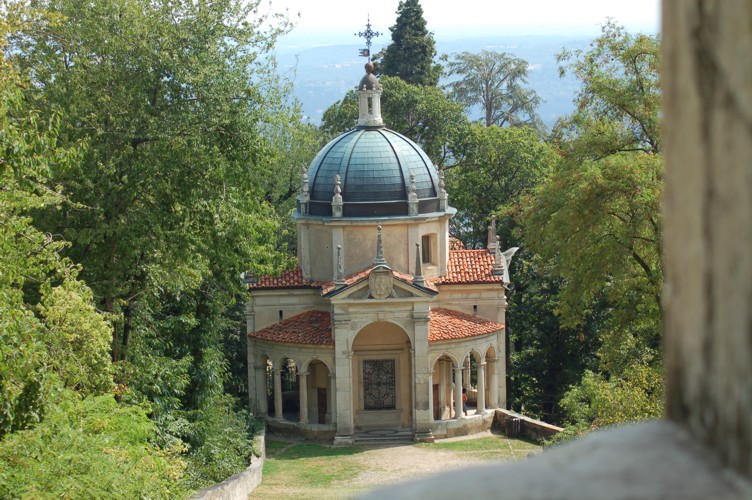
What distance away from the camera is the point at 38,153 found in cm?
1694

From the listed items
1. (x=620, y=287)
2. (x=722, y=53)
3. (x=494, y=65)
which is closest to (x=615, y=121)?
(x=620, y=287)

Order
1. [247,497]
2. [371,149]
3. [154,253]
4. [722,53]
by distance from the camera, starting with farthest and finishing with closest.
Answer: [371,149], [247,497], [154,253], [722,53]

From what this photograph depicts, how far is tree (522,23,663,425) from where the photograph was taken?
27219 millimetres

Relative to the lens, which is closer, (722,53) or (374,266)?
(722,53)

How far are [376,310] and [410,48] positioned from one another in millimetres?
29654

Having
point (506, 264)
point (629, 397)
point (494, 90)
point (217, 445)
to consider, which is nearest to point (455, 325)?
point (506, 264)

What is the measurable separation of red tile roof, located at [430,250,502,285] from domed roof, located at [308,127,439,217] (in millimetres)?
2098

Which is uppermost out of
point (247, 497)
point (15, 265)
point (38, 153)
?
point (38, 153)

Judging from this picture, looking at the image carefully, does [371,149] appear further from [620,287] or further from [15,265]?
[15,265]

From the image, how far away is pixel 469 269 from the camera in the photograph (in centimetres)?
3794

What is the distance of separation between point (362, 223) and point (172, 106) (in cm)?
1145

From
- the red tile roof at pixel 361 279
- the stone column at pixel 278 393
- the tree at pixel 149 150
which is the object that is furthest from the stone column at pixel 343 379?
the tree at pixel 149 150

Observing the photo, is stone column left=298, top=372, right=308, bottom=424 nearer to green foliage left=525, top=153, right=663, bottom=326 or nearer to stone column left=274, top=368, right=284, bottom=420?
stone column left=274, top=368, right=284, bottom=420

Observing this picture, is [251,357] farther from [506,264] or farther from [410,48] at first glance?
[410,48]
